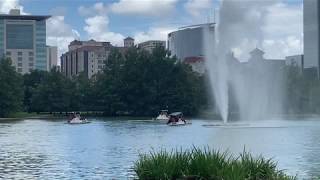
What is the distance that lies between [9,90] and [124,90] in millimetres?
22261

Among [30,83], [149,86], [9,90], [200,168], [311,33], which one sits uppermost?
[311,33]

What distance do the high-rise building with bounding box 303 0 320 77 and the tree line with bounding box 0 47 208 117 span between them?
4668cm

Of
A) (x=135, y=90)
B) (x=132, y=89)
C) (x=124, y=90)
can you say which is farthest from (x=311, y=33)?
(x=124, y=90)

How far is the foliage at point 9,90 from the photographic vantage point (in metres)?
131

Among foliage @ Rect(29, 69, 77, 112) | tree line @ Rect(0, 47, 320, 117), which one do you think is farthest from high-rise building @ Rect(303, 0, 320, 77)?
foliage @ Rect(29, 69, 77, 112)

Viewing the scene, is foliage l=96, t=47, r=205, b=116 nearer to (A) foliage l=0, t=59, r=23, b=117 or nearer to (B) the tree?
(A) foliage l=0, t=59, r=23, b=117

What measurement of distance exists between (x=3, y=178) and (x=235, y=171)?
1288cm

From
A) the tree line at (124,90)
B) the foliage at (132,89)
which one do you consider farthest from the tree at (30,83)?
the foliage at (132,89)

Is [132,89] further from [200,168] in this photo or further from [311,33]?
[200,168]

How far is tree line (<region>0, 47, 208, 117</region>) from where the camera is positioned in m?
134

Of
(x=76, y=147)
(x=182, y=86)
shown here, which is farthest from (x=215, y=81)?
(x=182, y=86)

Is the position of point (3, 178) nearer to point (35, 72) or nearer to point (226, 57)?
point (226, 57)

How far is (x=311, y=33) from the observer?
186 metres

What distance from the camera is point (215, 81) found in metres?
86.6
